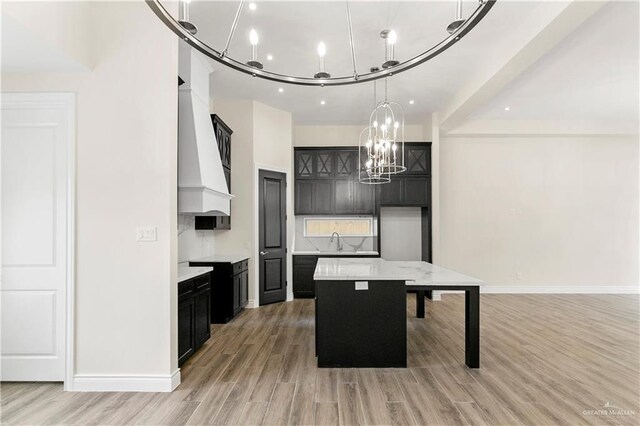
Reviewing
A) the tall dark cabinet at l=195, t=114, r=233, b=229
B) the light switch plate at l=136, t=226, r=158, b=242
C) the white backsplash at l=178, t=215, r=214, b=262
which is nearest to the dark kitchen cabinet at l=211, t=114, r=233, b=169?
the tall dark cabinet at l=195, t=114, r=233, b=229

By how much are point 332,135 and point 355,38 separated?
3377 millimetres

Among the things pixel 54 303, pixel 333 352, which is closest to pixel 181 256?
pixel 54 303

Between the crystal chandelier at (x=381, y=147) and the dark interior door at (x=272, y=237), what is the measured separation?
1.63m

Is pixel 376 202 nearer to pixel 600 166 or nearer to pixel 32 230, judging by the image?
pixel 600 166

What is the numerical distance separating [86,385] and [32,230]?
1.37 meters

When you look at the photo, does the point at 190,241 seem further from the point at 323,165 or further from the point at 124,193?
the point at 323,165

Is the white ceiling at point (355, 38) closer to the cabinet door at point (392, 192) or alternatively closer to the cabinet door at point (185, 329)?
the cabinet door at point (392, 192)

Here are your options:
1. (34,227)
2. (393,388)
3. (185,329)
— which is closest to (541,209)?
(393,388)

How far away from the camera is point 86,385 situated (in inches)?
112

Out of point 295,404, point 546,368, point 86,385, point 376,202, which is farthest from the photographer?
point 376,202

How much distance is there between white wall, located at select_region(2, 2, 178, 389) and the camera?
9.43ft

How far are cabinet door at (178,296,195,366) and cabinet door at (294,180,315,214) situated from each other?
352 cm

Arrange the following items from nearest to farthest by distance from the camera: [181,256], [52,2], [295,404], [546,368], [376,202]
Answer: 1. [52,2]
2. [295,404]
3. [546,368]
4. [181,256]
5. [376,202]

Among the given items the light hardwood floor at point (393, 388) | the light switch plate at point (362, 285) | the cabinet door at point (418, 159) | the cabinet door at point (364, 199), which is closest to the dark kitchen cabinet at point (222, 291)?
the light hardwood floor at point (393, 388)
